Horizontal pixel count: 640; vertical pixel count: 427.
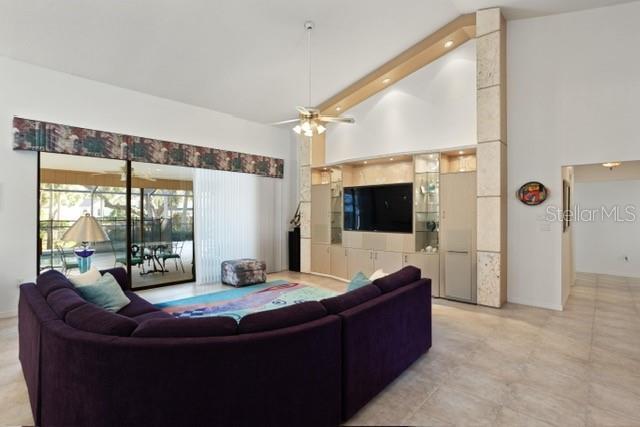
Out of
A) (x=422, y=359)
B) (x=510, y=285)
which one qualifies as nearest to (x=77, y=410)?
(x=422, y=359)

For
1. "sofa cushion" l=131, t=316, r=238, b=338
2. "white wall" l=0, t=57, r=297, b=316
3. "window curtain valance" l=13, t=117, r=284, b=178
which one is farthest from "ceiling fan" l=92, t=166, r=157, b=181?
"sofa cushion" l=131, t=316, r=238, b=338

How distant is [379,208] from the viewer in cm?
633

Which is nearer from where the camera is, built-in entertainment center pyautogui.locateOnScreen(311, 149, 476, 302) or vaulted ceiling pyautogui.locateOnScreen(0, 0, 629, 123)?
vaulted ceiling pyautogui.locateOnScreen(0, 0, 629, 123)

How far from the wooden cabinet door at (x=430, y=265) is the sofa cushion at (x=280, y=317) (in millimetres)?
3710

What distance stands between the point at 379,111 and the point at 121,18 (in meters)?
4.37

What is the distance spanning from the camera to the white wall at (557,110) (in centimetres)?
426

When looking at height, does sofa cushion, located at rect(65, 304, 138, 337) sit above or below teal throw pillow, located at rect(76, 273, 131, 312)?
above

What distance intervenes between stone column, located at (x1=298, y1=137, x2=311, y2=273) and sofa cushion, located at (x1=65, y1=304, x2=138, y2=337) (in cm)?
571

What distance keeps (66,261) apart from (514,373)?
6231mm

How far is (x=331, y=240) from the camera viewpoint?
7.18 metres

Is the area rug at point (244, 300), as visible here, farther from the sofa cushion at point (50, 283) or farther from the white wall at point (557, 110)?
the white wall at point (557, 110)

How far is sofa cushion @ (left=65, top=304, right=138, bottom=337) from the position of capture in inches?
69.2

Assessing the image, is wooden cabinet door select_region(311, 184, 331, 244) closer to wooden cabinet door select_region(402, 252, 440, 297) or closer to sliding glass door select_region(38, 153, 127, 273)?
wooden cabinet door select_region(402, 252, 440, 297)

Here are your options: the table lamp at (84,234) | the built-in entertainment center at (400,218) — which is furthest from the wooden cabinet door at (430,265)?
the table lamp at (84,234)
